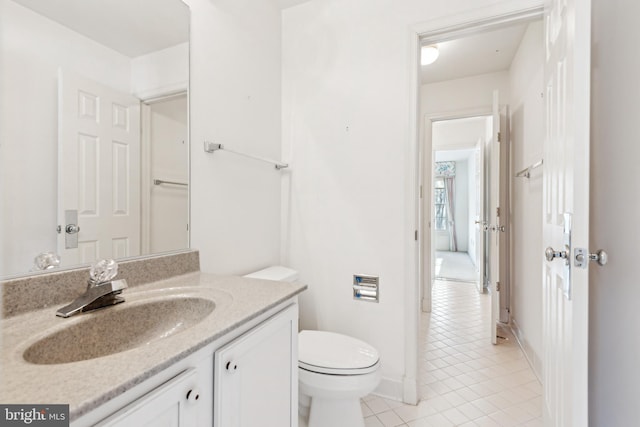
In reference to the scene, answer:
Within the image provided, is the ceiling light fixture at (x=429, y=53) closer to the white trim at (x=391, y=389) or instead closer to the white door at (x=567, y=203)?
the white door at (x=567, y=203)

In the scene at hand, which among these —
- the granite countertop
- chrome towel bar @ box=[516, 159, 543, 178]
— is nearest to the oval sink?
the granite countertop

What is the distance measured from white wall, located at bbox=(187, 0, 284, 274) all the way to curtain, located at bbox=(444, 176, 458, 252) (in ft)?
22.3

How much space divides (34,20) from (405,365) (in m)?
2.12

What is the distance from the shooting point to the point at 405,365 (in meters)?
1.74

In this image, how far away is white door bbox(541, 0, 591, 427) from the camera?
2.90ft

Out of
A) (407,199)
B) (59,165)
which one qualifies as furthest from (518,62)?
(59,165)

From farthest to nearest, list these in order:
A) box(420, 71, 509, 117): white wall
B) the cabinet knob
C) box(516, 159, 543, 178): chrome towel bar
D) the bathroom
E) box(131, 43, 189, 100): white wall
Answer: box(420, 71, 509, 117): white wall
box(516, 159, 543, 178): chrome towel bar
the bathroom
box(131, 43, 189, 100): white wall
the cabinet knob

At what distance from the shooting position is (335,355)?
1425 mm

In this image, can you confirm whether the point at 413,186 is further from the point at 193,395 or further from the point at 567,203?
the point at 193,395

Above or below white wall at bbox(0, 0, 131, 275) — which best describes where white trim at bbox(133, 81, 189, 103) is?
above

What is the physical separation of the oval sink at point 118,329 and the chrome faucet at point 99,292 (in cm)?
3

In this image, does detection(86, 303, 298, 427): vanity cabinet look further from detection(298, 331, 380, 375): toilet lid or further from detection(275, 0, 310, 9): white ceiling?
detection(275, 0, 310, 9): white ceiling

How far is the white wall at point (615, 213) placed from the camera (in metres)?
0.92

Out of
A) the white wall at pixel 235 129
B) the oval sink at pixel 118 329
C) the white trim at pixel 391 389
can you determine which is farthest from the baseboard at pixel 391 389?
the oval sink at pixel 118 329
